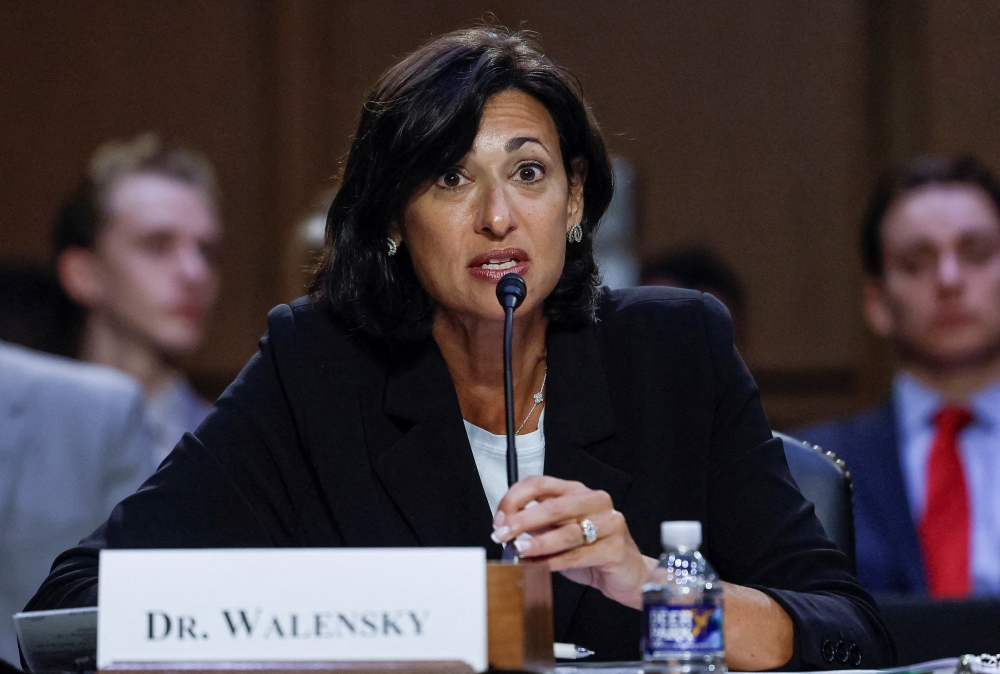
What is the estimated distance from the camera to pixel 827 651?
1470mm

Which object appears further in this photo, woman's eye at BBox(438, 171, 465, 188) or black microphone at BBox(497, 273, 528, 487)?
woman's eye at BBox(438, 171, 465, 188)

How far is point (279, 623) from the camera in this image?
1.06 metres

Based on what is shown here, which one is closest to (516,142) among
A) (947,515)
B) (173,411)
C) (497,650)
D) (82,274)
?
(497,650)

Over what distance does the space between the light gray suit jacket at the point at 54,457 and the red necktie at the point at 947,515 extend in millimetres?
2055

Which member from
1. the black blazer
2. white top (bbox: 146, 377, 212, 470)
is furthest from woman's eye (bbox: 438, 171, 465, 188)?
white top (bbox: 146, 377, 212, 470)

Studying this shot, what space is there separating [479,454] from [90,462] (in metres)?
1.84

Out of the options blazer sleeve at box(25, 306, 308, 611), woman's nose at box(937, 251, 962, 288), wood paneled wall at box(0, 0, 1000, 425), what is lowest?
blazer sleeve at box(25, 306, 308, 611)

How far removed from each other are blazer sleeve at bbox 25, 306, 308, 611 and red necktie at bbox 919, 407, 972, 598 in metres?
1.78

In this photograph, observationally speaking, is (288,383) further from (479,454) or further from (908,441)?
(908,441)

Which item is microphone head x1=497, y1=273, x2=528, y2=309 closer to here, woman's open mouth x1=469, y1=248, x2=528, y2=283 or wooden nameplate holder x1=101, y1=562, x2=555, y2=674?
woman's open mouth x1=469, y1=248, x2=528, y2=283

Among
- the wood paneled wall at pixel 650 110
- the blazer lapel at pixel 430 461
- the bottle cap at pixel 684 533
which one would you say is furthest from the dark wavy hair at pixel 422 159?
the wood paneled wall at pixel 650 110

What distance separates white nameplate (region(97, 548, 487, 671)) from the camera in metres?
1.05

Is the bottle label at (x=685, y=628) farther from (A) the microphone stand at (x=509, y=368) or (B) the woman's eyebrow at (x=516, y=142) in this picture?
(B) the woman's eyebrow at (x=516, y=142)

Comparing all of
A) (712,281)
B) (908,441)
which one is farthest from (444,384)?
(712,281)
